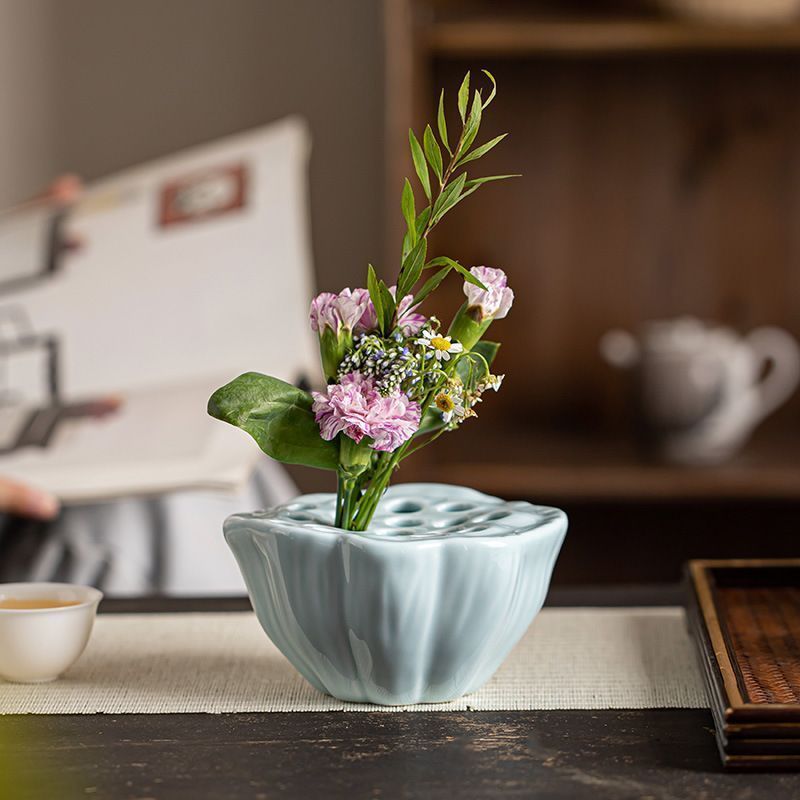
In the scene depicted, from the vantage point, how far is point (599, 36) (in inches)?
58.2

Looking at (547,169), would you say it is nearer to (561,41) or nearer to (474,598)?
(561,41)

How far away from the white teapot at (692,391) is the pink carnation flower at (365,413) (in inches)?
40.5

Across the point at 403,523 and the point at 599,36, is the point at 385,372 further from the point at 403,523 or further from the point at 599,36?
the point at 599,36

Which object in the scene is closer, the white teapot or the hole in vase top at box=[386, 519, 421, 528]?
the hole in vase top at box=[386, 519, 421, 528]

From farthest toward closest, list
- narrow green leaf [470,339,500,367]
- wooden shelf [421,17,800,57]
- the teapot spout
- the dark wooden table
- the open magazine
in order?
1. the teapot spout
2. wooden shelf [421,17,800,57]
3. the open magazine
4. narrow green leaf [470,339,500,367]
5. the dark wooden table

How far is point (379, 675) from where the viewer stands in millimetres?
612

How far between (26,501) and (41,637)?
432 mm

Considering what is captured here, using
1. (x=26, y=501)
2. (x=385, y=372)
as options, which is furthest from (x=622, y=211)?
(x=385, y=372)

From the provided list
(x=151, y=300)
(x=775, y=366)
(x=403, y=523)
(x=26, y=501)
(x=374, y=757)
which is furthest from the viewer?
(x=775, y=366)

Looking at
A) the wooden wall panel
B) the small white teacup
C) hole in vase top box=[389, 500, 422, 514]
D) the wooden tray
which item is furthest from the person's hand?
the wooden wall panel

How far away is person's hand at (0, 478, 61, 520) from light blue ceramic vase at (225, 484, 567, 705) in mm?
485

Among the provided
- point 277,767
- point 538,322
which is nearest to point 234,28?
point 538,322

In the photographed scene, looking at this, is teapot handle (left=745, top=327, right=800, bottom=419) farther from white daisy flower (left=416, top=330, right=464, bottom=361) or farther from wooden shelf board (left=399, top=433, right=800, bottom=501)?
white daisy flower (left=416, top=330, right=464, bottom=361)

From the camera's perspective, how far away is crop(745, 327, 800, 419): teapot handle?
167cm
